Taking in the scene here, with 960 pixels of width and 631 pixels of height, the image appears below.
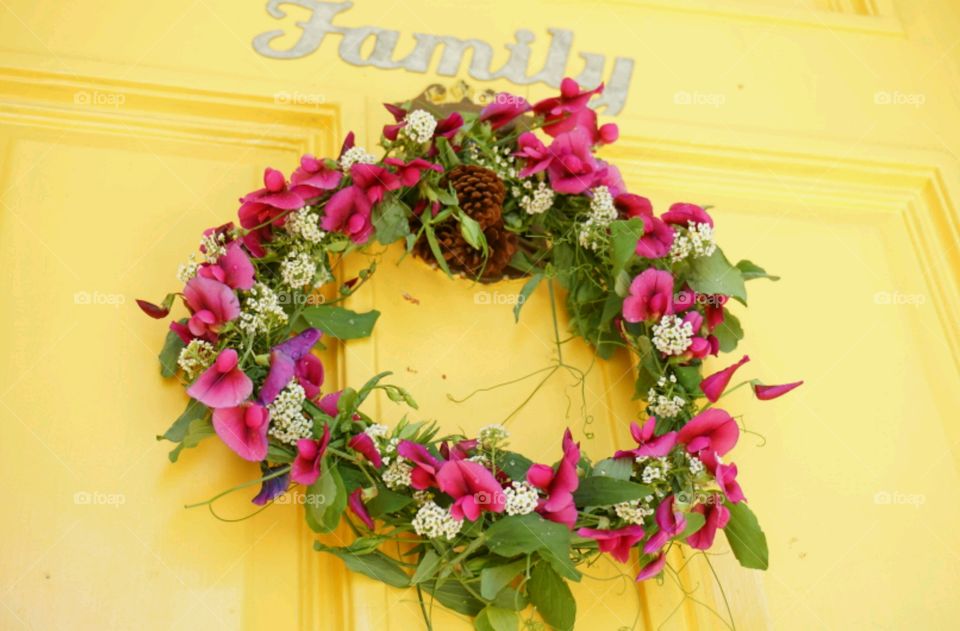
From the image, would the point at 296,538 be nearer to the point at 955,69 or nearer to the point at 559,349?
the point at 559,349

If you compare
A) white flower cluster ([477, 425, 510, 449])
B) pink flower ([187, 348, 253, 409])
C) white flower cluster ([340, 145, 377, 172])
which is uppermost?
white flower cluster ([340, 145, 377, 172])

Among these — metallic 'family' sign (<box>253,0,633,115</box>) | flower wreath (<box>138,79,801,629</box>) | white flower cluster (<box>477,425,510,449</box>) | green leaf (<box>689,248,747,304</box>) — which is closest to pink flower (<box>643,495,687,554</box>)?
flower wreath (<box>138,79,801,629</box>)

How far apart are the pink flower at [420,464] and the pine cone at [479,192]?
380 millimetres

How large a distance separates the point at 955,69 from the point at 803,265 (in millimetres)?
661

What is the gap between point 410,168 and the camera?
159cm

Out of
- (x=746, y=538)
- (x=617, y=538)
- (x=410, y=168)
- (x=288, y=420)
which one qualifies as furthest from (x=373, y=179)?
(x=746, y=538)

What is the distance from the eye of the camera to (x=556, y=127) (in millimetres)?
1716

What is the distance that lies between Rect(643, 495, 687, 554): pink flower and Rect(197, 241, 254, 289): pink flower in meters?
0.59

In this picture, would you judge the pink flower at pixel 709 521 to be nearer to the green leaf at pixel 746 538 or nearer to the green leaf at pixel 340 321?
the green leaf at pixel 746 538

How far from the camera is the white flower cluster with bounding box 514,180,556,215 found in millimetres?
1666

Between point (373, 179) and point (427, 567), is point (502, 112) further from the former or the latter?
point (427, 567)

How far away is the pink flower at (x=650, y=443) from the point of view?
1.41m

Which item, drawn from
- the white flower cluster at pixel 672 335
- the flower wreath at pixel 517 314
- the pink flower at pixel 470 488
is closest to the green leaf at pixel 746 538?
the flower wreath at pixel 517 314

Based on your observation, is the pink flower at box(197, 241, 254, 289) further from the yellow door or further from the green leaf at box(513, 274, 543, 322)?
the green leaf at box(513, 274, 543, 322)
